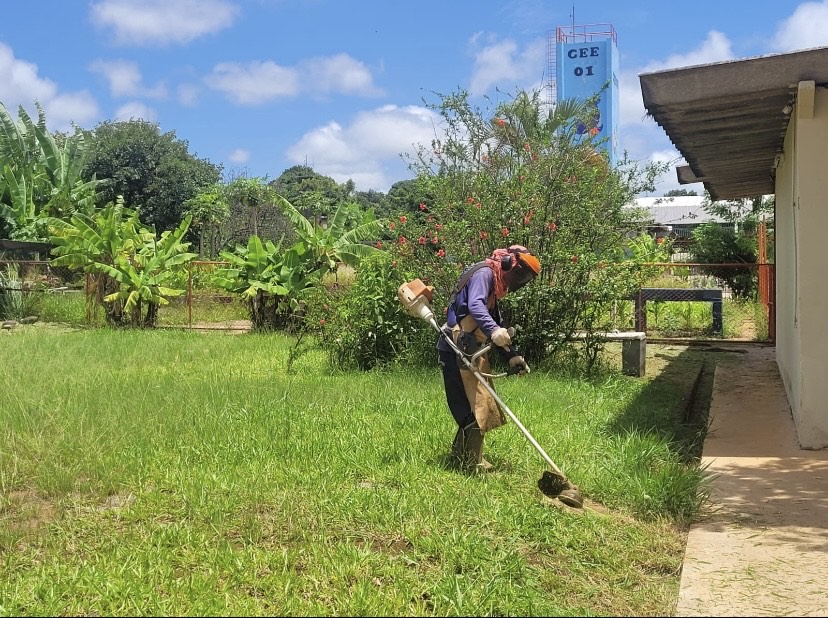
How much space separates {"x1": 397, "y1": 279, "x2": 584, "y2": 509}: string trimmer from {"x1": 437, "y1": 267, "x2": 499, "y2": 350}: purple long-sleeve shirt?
0.52ft

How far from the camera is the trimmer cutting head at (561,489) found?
516 cm

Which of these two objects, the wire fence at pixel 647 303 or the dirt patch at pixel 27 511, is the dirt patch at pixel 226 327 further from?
the dirt patch at pixel 27 511

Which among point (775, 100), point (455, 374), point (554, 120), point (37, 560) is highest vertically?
point (554, 120)

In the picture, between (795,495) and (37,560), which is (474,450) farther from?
(37,560)

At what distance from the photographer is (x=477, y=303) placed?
558cm

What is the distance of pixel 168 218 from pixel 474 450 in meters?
34.1

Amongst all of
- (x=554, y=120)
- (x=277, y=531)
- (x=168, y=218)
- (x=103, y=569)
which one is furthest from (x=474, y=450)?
(x=168, y=218)

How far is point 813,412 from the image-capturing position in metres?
6.71

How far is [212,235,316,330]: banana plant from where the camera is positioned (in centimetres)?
1622

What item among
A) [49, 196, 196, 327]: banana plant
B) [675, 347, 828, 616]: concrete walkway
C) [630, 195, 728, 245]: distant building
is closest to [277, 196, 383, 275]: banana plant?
[49, 196, 196, 327]: banana plant

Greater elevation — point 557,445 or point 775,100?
A: point 775,100

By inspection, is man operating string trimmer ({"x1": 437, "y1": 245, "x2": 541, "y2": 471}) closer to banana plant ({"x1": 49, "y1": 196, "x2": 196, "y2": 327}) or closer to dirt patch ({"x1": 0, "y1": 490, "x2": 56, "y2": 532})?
dirt patch ({"x1": 0, "y1": 490, "x2": 56, "y2": 532})

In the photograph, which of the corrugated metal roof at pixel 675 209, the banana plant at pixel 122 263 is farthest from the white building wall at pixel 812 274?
the corrugated metal roof at pixel 675 209

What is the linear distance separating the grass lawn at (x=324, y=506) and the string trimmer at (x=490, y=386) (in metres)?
0.10
